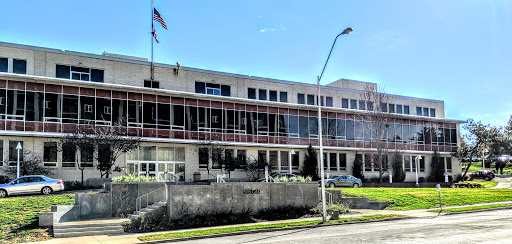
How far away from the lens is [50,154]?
115 feet

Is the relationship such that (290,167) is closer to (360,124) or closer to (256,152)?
(256,152)

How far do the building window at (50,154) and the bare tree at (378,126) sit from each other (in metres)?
31.4

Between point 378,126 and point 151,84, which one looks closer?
point 151,84

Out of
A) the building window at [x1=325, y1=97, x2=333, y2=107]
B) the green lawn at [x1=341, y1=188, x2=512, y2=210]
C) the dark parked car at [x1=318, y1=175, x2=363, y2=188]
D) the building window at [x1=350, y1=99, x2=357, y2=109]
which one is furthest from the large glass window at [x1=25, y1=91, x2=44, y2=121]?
the building window at [x1=350, y1=99, x2=357, y2=109]

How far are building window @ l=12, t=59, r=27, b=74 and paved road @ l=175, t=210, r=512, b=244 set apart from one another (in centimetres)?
2699

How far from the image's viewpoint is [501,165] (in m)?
78.6

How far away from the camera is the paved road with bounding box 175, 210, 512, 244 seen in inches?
569

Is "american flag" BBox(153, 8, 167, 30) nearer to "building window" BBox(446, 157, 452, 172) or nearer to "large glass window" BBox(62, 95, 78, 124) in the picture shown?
"large glass window" BBox(62, 95, 78, 124)

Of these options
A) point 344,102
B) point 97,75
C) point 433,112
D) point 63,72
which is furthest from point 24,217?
point 433,112

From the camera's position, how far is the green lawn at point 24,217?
60.2 ft

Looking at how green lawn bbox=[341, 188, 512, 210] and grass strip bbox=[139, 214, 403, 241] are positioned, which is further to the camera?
green lawn bbox=[341, 188, 512, 210]

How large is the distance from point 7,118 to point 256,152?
72.9 feet

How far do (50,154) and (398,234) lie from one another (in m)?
28.4

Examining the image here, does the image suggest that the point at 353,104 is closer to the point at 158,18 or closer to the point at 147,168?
the point at 158,18
